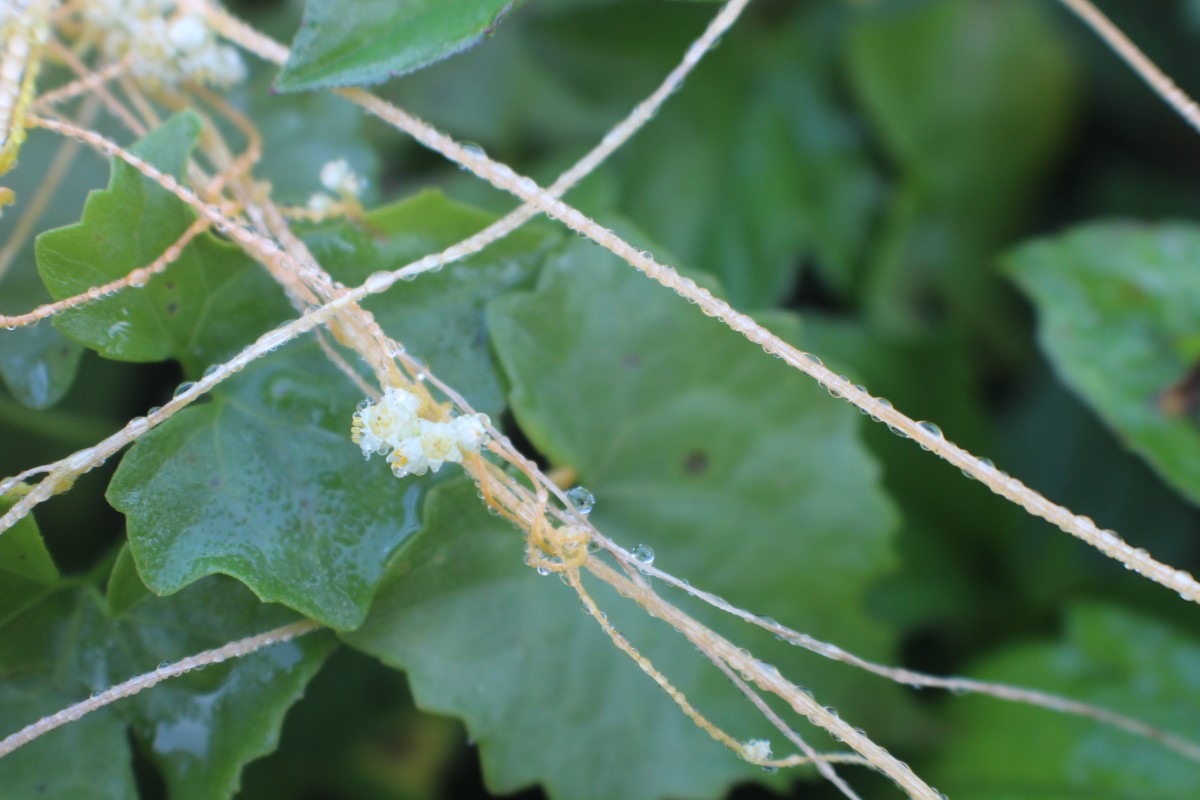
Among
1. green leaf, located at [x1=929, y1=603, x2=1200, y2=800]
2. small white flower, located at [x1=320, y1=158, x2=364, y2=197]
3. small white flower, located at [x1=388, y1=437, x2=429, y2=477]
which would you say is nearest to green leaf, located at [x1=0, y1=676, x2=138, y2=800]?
small white flower, located at [x1=388, y1=437, x2=429, y2=477]

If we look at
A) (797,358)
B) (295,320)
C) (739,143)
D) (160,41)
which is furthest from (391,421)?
(739,143)

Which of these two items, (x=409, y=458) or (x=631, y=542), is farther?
(x=631, y=542)

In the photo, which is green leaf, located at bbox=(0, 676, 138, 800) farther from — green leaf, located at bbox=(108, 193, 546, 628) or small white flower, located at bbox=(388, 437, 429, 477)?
small white flower, located at bbox=(388, 437, 429, 477)

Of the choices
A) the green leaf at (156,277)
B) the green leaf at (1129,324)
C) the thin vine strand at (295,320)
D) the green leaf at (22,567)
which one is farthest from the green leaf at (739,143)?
the green leaf at (22,567)

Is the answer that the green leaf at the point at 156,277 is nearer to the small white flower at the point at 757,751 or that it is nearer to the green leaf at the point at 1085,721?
the small white flower at the point at 757,751

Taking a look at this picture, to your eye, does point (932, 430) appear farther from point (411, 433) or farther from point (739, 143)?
point (739, 143)

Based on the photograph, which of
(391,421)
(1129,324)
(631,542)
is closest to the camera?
(391,421)
